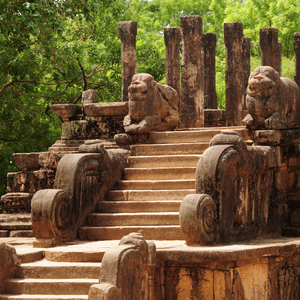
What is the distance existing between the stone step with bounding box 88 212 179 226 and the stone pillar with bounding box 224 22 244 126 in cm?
702

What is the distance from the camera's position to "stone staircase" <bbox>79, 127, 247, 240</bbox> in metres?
9.50

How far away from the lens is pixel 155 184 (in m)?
10.2

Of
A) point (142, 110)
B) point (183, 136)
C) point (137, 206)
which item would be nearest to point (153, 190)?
point (137, 206)

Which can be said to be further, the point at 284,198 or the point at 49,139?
the point at 49,139

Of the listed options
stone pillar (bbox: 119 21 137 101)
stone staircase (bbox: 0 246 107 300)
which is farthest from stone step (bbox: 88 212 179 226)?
stone pillar (bbox: 119 21 137 101)

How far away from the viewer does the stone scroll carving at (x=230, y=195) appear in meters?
8.47

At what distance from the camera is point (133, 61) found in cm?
1433

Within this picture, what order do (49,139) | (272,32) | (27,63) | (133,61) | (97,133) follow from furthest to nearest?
1. (49,139)
2. (27,63)
3. (272,32)
4. (133,61)
5. (97,133)

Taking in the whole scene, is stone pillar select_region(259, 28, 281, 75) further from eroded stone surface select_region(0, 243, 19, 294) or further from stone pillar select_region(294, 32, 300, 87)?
eroded stone surface select_region(0, 243, 19, 294)

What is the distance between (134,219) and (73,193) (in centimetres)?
92

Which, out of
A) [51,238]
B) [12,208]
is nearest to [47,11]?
[12,208]

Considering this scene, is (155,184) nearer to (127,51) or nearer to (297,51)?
(127,51)

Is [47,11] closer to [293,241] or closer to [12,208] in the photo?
[12,208]

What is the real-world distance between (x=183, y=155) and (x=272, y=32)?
20.1 ft
